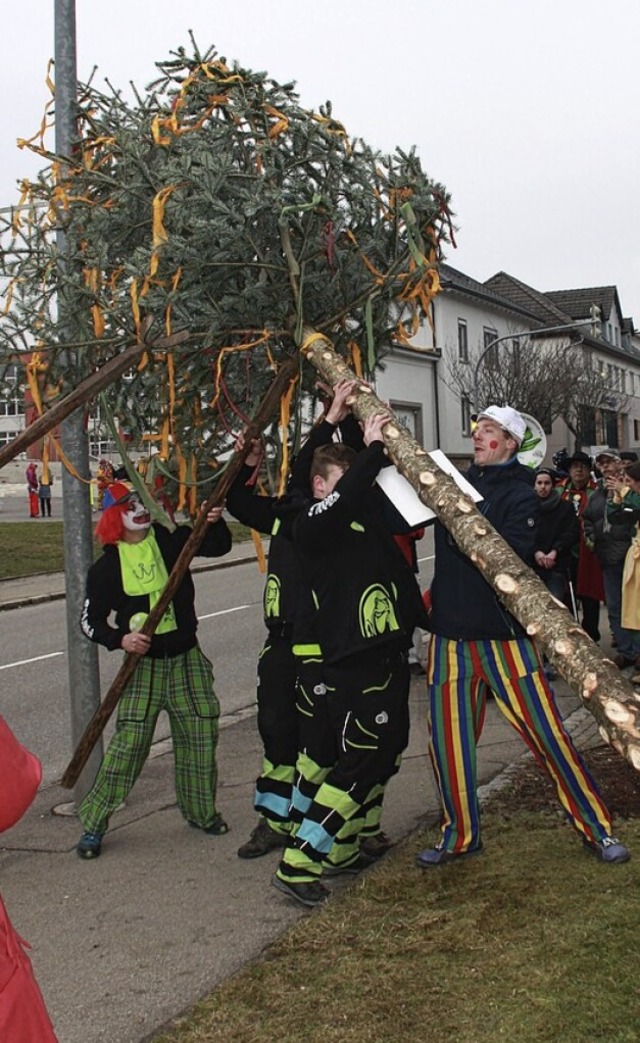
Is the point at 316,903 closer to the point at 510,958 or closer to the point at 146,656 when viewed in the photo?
the point at 510,958

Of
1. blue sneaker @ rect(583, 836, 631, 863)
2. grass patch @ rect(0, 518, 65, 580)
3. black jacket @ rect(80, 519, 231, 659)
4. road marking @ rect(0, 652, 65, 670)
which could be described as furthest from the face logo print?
grass patch @ rect(0, 518, 65, 580)

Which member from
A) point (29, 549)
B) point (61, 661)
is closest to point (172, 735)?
point (61, 661)

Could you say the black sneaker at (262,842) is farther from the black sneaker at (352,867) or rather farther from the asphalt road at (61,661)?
the asphalt road at (61,661)

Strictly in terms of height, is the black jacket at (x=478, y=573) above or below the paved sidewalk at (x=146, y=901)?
above

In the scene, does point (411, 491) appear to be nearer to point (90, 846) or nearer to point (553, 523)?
point (90, 846)

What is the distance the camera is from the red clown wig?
5301 millimetres

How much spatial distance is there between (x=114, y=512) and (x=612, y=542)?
542 centimetres

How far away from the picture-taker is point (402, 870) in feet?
15.1

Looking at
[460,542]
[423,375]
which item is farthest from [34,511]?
[460,542]

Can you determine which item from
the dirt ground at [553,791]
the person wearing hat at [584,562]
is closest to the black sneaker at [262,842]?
the dirt ground at [553,791]

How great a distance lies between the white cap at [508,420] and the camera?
4.86 meters

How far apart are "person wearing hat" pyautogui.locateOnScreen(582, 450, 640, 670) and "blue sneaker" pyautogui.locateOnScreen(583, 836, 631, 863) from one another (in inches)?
185

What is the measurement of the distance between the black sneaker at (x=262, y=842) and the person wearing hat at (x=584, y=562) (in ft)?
17.8

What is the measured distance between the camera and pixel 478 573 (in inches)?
183
